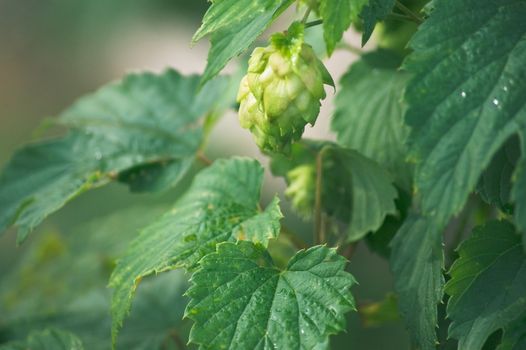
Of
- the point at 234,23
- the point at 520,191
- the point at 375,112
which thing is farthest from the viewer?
the point at 375,112

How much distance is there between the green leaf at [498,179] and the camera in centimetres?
90

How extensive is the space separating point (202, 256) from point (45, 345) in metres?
0.39

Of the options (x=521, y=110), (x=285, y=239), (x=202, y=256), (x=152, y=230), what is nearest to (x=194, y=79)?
(x=285, y=239)

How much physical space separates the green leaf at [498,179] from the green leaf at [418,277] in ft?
0.24

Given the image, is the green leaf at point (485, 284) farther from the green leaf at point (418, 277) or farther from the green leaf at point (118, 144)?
the green leaf at point (118, 144)

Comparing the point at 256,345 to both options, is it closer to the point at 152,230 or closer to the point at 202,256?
the point at 202,256

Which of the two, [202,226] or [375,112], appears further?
[375,112]

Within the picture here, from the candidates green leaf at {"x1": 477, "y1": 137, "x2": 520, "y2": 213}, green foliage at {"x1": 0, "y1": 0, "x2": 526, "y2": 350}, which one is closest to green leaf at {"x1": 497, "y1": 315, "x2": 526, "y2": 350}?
green foliage at {"x1": 0, "y1": 0, "x2": 526, "y2": 350}

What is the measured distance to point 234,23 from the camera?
3.23 ft

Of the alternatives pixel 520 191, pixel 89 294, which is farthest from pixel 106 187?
pixel 520 191

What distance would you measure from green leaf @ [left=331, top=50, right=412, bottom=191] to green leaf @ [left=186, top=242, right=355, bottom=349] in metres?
0.29

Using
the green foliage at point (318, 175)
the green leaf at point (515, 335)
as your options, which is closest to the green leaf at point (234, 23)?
the green foliage at point (318, 175)

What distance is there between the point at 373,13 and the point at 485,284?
0.33m

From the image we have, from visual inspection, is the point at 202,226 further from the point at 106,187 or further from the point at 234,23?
the point at 106,187
